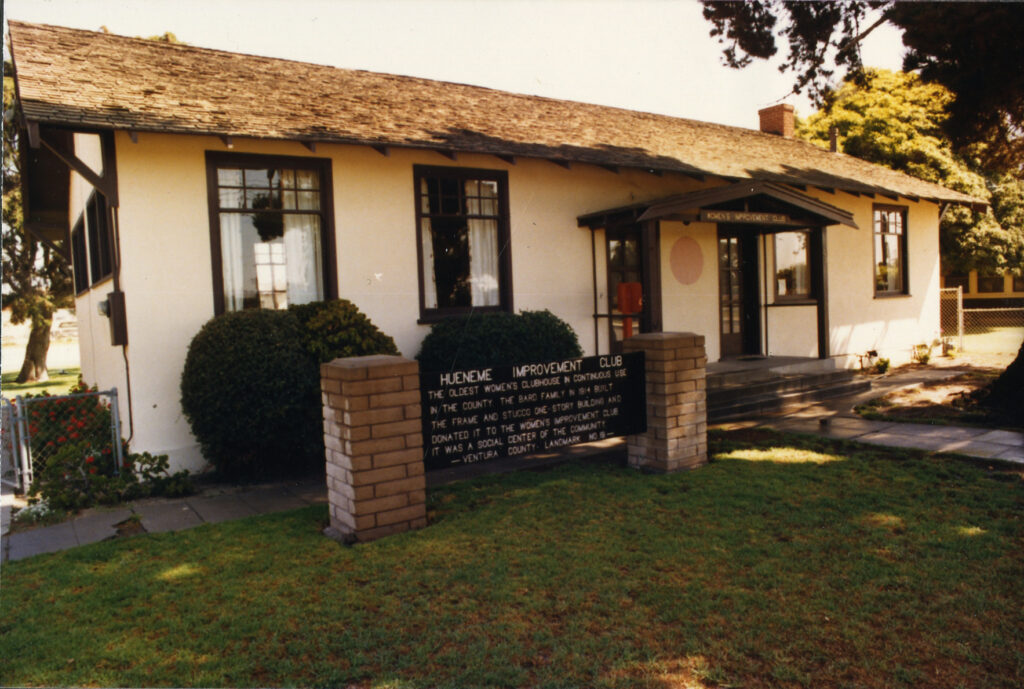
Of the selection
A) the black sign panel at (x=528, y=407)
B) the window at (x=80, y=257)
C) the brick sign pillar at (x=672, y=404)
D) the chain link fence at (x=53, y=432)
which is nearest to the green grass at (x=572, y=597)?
the black sign panel at (x=528, y=407)

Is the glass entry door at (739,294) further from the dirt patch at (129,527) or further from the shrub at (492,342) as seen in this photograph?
the dirt patch at (129,527)

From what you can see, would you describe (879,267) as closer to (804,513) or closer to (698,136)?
(698,136)

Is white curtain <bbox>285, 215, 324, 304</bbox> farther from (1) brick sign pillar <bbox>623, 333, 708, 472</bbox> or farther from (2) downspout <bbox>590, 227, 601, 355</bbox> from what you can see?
(2) downspout <bbox>590, 227, 601, 355</bbox>

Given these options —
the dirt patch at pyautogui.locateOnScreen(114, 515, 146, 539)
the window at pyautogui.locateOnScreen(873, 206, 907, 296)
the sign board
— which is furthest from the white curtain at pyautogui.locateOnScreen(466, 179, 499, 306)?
the window at pyautogui.locateOnScreen(873, 206, 907, 296)

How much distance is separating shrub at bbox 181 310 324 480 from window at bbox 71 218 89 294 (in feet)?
17.8

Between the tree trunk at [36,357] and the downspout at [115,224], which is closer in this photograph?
the downspout at [115,224]

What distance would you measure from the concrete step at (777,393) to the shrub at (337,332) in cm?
473

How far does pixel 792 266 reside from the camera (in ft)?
47.4

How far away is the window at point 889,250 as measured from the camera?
15859 millimetres

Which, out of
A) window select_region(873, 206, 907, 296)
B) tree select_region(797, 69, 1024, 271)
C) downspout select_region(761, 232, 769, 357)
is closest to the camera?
downspout select_region(761, 232, 769, 357)

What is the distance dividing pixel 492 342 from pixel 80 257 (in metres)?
→ 8.25

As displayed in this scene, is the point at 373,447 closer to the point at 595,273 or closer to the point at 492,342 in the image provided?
the point at 492,342

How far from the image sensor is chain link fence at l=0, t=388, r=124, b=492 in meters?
7.29

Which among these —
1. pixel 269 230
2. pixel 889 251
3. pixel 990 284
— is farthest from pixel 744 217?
pixel 990 284
